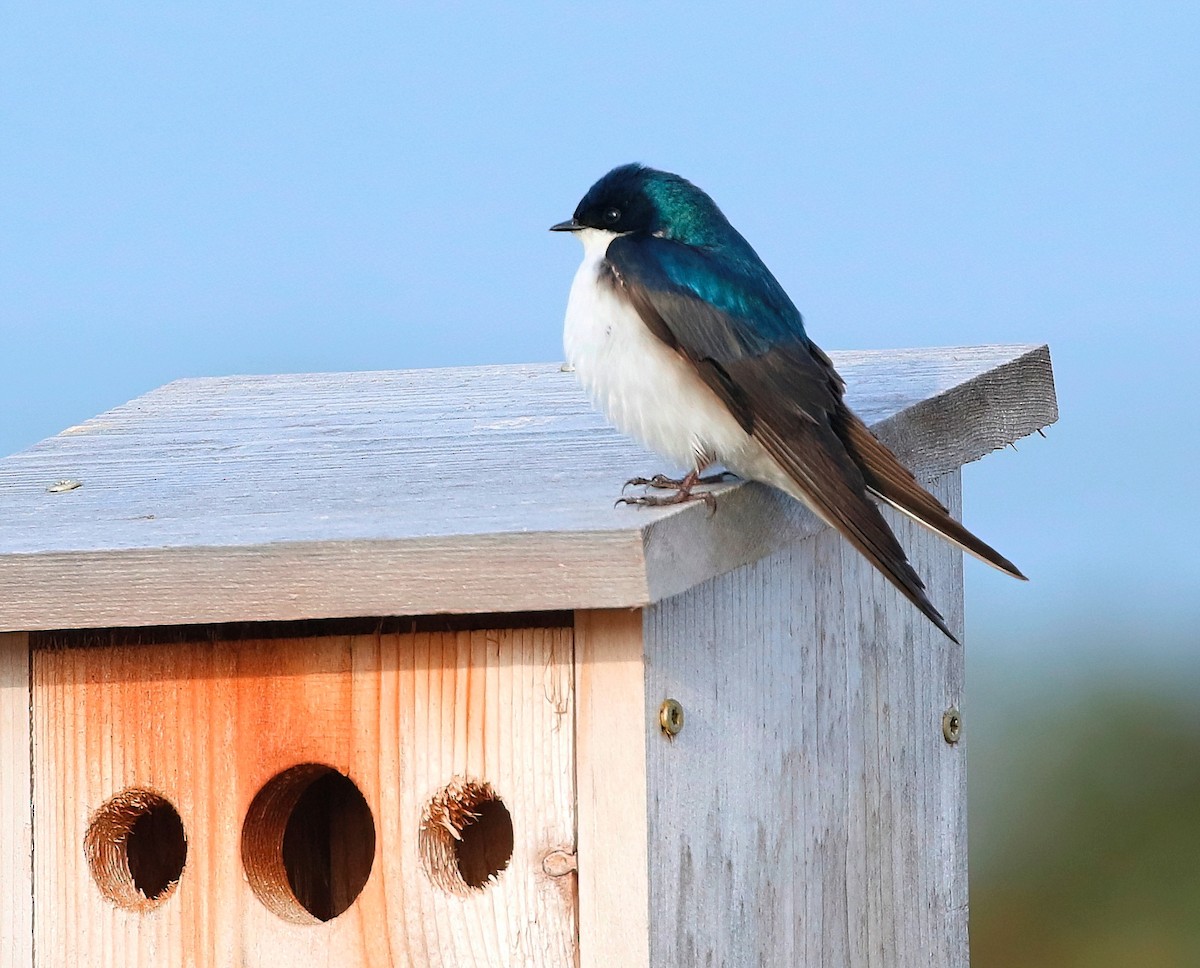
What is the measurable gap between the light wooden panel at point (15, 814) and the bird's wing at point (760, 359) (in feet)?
2.68

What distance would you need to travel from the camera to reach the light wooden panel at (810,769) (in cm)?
190

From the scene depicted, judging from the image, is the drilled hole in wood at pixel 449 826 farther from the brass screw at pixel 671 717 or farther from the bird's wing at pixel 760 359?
the bird's wing at pixel 760 359

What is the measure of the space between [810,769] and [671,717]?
0.49 m

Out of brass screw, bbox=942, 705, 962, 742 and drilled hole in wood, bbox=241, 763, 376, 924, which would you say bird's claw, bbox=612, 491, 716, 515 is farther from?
brass screw, bbox=942, 705, 962, 742

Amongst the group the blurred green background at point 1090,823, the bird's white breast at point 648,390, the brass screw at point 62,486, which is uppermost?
the bird's white breast at point 648,390

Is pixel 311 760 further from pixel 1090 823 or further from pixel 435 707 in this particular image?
pixel 1090 823

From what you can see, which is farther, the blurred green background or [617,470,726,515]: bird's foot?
the blurred green background

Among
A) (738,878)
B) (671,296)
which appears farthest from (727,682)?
(671,296)

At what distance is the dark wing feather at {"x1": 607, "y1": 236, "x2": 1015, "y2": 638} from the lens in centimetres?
198

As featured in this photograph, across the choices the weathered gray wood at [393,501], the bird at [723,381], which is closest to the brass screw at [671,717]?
the weathered gray wood at [393,501]

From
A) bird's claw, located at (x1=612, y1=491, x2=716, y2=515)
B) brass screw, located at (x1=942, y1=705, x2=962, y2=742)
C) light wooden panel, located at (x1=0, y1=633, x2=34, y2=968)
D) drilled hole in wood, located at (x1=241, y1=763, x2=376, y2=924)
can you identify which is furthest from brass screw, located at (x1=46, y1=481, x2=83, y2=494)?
brass screw, located at (x1=942, y1=705, x2=962, y2=742)

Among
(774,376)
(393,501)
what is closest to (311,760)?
(393,501)

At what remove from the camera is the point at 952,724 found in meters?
2.80

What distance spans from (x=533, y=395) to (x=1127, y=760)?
2146 mm
